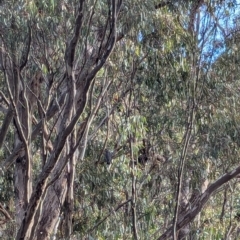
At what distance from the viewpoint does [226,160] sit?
5961mm

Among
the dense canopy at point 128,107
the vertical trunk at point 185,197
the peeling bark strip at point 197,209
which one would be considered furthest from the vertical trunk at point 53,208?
the vertical trunk at point 185,197

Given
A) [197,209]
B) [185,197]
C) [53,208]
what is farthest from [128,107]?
[185,197]

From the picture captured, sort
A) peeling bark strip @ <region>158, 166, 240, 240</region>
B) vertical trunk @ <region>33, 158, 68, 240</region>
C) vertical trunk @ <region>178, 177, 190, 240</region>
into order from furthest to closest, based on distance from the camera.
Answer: vertical trunk @ <region>178, 177, 190, 240</region> → vertical trunk @ <region>33, 158, 68, 240</region> → peeling bark strip @ <region>158, 166, 240, 240</region>

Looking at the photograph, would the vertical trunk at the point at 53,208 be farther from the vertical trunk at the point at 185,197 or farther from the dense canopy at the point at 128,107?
the vertical trunk at the point at 185,197

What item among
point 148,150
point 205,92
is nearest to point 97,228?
point 148,150

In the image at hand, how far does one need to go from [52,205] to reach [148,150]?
1.46 metres

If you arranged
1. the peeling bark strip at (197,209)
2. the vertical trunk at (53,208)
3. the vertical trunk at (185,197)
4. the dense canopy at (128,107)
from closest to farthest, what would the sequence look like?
the peeling bark strip at (197,209)
the dense canopy at (128,107)
the vertical trunk at (53,208)
the vertical trunk at (185,197)

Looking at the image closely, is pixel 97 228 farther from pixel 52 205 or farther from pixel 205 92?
pixel 205 92

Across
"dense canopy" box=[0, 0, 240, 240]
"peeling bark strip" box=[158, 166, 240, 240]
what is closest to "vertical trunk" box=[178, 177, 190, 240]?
"dense canopy" box=[0, 0, 240, 240]

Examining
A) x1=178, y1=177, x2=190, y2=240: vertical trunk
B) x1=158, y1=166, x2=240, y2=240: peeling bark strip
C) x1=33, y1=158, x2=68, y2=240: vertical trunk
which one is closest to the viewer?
x1=158, y1=166, x2=240, y2=240: peeling bark strip

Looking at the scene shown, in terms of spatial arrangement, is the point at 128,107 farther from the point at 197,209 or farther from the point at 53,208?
the point at 197,209

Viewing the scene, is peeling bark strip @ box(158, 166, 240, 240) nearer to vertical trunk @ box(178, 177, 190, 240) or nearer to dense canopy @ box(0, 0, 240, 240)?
dense canopy @ box(0, 0, 240, 240)

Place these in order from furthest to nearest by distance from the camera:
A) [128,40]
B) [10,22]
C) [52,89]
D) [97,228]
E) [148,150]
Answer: [148,150], [52,89], [97,228], [128,40], [10,22]

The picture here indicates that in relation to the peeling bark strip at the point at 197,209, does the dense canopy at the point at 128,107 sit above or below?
above
